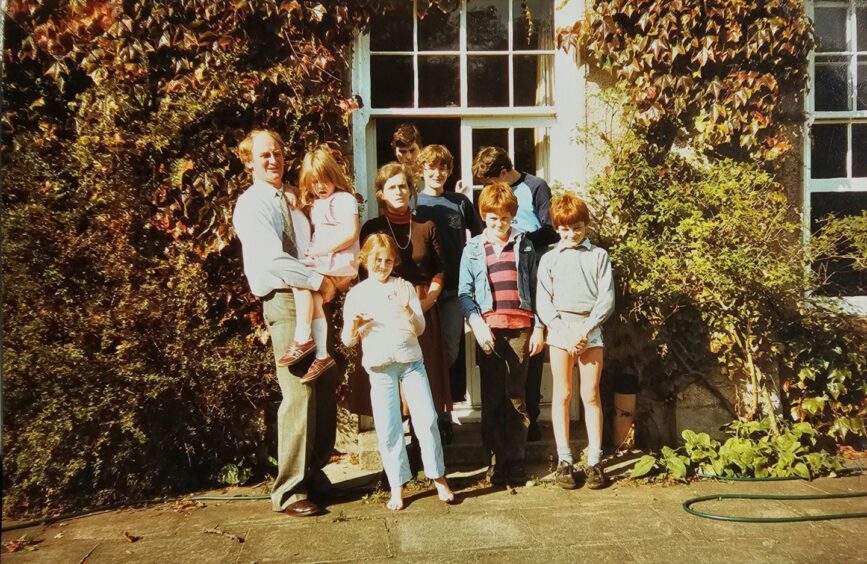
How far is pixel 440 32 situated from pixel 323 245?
93.0 inches

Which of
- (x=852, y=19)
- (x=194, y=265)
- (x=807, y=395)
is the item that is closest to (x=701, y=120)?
(x=852, y=19)

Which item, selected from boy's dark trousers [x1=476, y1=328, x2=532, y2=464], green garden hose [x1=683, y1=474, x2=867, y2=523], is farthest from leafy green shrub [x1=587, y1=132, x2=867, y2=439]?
boy's dark trousers [x1=476, y1=328, x2=532, y2=464]

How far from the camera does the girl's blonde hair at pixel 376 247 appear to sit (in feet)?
13.2

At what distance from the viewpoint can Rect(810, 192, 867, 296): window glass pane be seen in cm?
549

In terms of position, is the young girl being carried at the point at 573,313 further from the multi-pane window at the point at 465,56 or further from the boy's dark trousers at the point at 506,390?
the multi-pane window at the point at 465,56

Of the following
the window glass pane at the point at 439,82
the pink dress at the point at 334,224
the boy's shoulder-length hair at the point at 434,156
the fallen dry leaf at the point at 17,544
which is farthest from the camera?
the window glass pane at the point at 439,82

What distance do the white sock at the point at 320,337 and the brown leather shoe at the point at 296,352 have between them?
0.18 feet

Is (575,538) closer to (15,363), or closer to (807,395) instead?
(807,395)

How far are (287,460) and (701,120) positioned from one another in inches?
150

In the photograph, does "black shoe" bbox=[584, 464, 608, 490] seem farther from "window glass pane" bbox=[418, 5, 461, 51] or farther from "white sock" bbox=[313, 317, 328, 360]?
"window glass pane" bbox=[418, 5, 461, 51]

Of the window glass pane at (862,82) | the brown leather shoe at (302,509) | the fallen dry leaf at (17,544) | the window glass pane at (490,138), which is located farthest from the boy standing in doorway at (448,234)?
the window glass pane at (862,82)

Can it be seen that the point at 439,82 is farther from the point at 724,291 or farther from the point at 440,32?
the point at 724,291

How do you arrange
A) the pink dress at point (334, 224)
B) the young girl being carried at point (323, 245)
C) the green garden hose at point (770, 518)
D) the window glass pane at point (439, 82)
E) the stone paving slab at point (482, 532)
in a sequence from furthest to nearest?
the window glass pane at point (439, 82) < the pink dress at point (334, 224) < the young girl being carried at point (323, 245) < the green garden hose at point (770, 518) < the stone paving slab at point (482, 532)

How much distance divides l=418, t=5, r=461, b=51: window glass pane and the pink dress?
1982 millimetres
